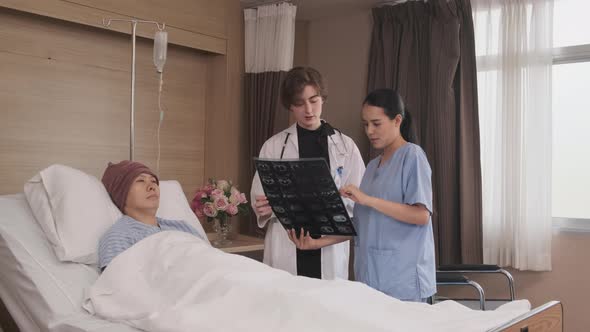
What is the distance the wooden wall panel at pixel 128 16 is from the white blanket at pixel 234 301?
5.18 ft

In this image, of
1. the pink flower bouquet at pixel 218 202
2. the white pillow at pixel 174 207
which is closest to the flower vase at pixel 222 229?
the pink flower bouquet at pixel 218 202

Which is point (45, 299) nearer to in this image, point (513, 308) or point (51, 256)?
point (51, 256)

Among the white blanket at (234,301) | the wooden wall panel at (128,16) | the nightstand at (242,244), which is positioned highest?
the wooden wall panel at (128,16)

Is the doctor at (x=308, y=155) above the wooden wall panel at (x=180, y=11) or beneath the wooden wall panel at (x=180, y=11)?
beneath

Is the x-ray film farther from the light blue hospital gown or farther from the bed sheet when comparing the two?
the bed sheet

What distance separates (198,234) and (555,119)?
7.20ft

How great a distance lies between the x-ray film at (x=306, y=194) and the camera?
208cm

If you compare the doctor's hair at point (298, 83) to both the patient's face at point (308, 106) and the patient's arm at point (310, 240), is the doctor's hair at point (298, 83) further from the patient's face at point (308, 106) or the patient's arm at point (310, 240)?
the patient's arm at point (310, 240)

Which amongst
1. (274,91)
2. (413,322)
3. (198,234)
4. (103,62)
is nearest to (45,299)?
(198,234)

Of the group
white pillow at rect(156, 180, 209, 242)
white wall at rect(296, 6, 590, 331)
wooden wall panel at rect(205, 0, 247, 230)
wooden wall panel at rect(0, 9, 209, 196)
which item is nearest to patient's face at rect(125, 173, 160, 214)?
white pillow at rect(156, 180, 209, 242)

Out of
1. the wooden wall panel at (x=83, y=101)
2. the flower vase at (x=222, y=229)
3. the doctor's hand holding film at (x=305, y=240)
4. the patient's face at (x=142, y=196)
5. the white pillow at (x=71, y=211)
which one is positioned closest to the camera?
the white pillow at (x=71, y=211)

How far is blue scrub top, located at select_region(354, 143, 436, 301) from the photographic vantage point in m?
2.07

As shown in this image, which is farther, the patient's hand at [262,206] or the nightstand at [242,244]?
the nightstand at [242,244]

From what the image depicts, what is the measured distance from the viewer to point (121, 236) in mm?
2271
